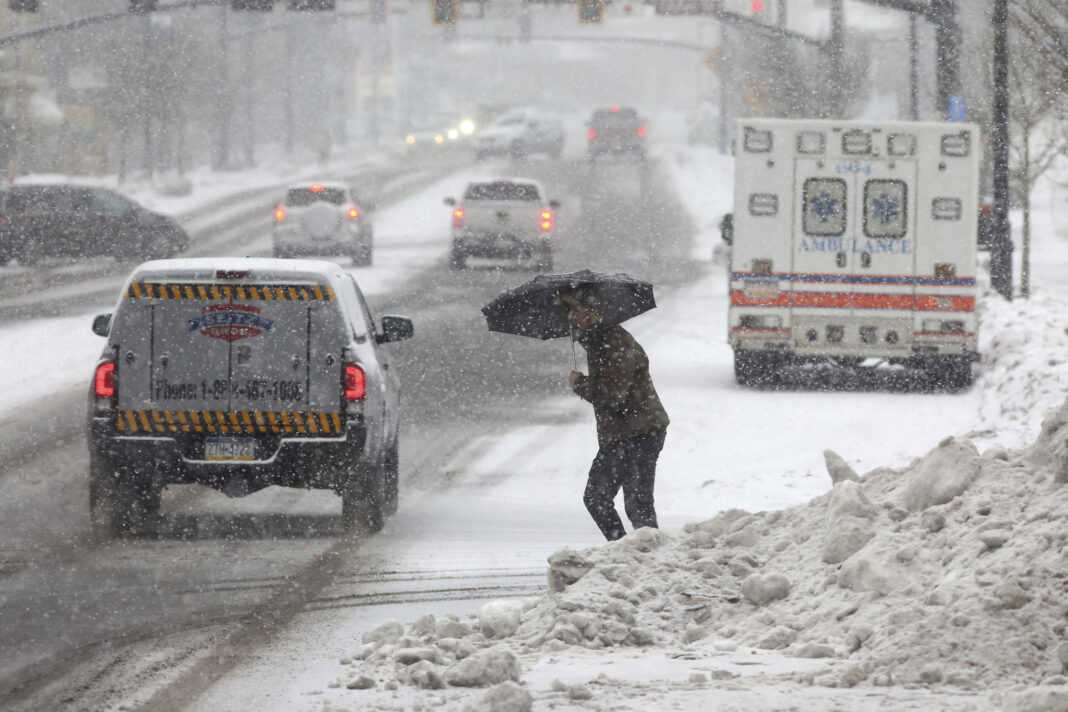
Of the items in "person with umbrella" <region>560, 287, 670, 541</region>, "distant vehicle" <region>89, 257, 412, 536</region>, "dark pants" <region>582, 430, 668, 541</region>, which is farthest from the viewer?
"distant vehicle" <region>89, 257, 412, 536</region>

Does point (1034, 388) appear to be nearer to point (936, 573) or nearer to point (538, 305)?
point (538, 305)

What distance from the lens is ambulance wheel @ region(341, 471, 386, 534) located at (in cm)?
1178

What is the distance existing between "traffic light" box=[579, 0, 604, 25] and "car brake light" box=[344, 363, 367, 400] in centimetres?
3141

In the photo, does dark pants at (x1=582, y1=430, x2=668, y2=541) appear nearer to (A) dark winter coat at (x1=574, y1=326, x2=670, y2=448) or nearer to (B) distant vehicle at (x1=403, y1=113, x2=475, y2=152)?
(A) dark winter coat at (x1=574, y1=326, x2=670, y2=448)

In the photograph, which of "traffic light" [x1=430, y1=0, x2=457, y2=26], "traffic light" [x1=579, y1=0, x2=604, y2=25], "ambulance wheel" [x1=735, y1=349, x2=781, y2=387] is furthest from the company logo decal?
"traffic light" [x1=579, y1=0, x2=604, y2=25]

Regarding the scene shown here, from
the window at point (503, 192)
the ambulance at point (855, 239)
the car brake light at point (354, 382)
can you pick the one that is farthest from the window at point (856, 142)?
the window at point (503, 192)

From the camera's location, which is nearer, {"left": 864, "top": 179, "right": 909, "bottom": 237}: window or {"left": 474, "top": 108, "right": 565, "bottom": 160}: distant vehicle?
{"left": 864, "top": 179, "right": 909, "bottom": 237}: window

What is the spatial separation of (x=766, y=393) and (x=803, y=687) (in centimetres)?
1349

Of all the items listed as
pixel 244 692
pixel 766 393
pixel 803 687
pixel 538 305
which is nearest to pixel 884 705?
pixel 803 687

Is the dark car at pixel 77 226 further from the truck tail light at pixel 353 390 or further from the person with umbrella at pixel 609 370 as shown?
the person with umbrella at pixel 609 370

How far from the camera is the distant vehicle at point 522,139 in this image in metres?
70.1

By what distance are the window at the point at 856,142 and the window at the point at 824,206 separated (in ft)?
1.14

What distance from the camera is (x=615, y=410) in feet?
32.2

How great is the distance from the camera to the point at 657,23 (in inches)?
6619
